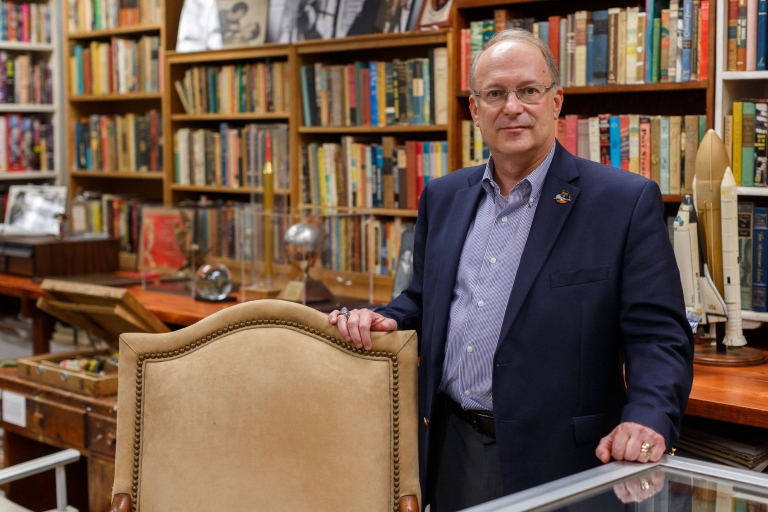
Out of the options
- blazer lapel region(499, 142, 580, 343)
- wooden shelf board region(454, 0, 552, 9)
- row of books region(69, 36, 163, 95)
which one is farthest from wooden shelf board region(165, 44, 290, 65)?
blazer lapel region(499, 142, 580, 343)

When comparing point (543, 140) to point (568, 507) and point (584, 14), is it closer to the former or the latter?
point (568, 507)

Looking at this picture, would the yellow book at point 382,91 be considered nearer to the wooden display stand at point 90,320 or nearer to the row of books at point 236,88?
the row of books at point 236,88

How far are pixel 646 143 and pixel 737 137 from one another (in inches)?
11.6

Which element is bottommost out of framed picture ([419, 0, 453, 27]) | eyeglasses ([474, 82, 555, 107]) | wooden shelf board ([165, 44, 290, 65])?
eyeglasses ([474, 82, 555, 107])

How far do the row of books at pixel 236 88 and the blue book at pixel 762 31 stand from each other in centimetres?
198

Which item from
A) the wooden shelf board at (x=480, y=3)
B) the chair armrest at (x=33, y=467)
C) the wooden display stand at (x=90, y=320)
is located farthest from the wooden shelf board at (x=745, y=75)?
the chair armrest at (x=33, y=467)

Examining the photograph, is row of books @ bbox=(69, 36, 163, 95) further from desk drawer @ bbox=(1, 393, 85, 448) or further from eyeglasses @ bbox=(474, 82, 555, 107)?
eyeglasses @ bbox=(474, 82, 555, 107)

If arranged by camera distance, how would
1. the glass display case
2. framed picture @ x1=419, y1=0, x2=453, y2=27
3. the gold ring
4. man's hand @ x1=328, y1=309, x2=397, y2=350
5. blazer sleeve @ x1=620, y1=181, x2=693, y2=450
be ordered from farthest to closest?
framed picture @ x1=419, y1=0, x2=453, y2=27, man's hand @ x1=328, y1=309, x2=397, y2=350, blazer sleeve @ x1=620, y1=181, x2=693, y2=450, the gold ring, the glass display case

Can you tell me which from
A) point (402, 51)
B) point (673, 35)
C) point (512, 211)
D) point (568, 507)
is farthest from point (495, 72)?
point (402, 51)

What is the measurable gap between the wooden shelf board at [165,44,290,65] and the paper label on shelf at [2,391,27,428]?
68.8 inches

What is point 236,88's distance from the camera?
4172 millimetres

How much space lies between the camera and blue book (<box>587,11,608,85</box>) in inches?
113

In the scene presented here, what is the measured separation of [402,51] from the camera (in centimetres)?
386

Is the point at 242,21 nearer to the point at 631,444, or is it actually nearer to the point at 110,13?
the point at 110,13
